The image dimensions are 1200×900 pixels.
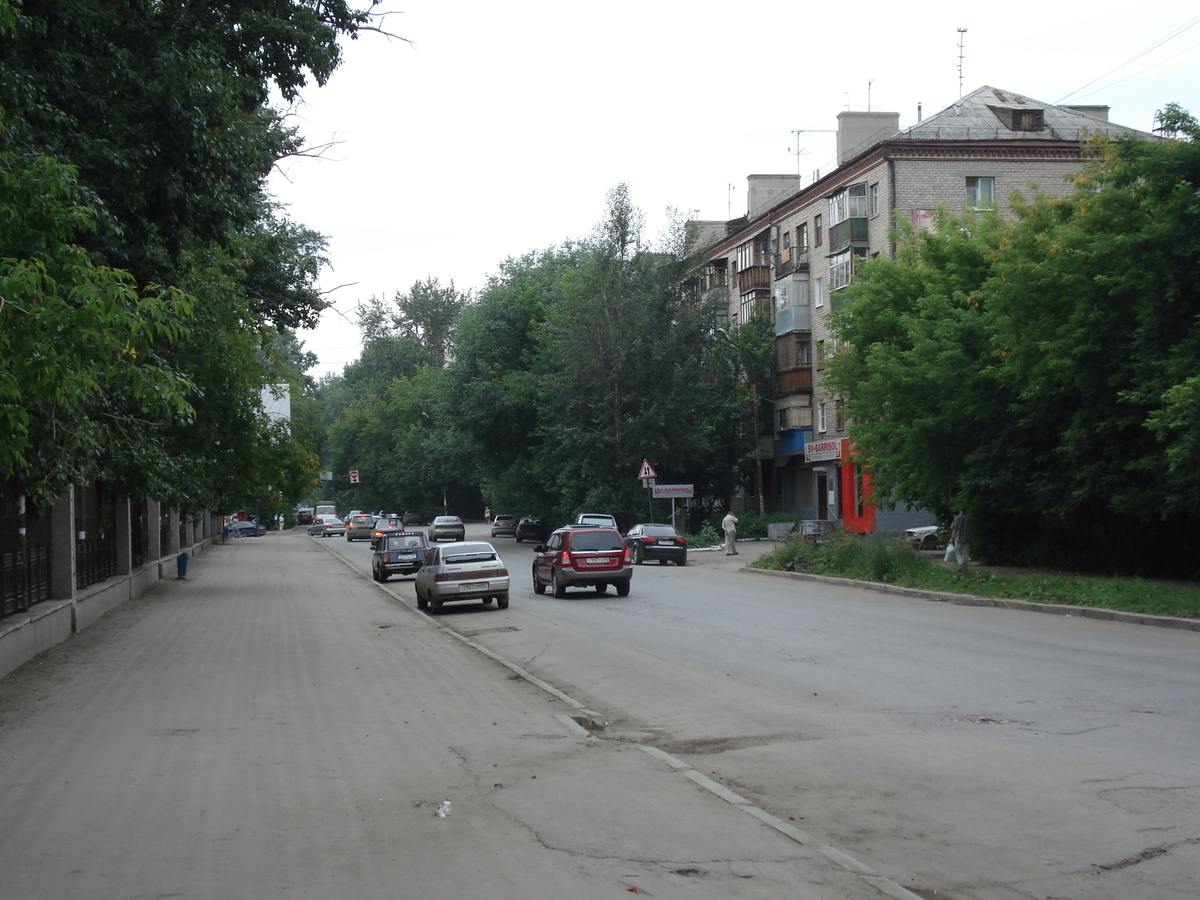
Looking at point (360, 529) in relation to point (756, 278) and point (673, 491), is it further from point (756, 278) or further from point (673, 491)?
point (673, 491)

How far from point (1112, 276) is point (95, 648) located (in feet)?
62.6

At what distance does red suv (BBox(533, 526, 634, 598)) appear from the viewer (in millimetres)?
24375

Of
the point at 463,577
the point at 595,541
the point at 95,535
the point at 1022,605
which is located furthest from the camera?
the point at 595,541

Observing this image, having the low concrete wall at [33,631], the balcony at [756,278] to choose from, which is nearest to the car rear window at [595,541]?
the low concrete wall at [33,631]

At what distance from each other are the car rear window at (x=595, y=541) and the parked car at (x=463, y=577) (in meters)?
2.21

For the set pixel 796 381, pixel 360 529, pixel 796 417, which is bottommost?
pixel 360 529

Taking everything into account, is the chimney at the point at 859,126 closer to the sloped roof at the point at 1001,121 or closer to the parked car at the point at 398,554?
the sloped roof at the point at 1001,121

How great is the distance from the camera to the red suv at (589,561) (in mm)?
24375

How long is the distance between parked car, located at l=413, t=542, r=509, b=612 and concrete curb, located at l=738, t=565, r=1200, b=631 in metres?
8.69

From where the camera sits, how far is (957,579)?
23938 mm

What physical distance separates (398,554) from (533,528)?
25.5 metres

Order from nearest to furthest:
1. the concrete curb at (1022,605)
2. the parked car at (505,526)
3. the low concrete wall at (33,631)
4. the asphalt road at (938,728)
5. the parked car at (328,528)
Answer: the asphalt road at (938,728), the low concrete wall at (33,631), the concrete curb at (1022,605), the parked car at (505,526), the parked car at (328,528)

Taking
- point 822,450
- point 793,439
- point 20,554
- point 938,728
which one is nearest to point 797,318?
point 793,439

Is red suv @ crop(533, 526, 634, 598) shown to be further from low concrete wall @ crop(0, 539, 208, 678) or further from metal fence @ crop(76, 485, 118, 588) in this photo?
metal fence @ crop(76, 485, 118, 588)
